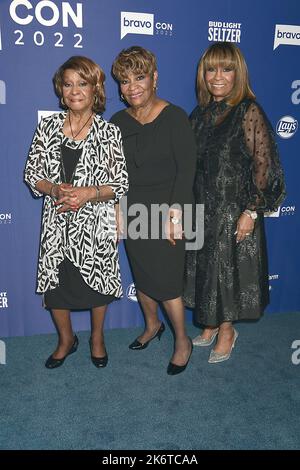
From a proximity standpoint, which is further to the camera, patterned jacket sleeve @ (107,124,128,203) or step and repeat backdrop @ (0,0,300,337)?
step and repeat backdrop @ (0,0,300,337)

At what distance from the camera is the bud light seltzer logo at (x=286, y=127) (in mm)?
3121

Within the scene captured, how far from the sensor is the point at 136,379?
2.64 metres

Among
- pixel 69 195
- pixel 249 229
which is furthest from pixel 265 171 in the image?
pixel 69 195

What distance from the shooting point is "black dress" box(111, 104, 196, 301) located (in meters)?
2.31

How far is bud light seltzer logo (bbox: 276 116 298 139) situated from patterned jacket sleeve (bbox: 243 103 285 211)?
0.87 m

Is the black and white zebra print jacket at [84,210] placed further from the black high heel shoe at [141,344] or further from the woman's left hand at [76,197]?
the black high heel shoe at [141,344]

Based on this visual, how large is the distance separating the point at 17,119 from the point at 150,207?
1034 millimetres

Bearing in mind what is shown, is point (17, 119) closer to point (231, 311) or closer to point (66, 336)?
point (66, 336)

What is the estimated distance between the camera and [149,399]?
246 cm

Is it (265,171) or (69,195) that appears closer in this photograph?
(69,195)

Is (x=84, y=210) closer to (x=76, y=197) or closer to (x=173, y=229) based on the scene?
(x=76, y=197)

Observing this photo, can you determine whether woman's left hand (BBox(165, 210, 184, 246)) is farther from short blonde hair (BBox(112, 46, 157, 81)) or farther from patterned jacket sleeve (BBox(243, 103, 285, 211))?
short blonde hair (BBox(112, 46, 157, 81))

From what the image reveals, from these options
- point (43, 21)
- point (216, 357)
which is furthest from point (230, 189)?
point (43, 21)

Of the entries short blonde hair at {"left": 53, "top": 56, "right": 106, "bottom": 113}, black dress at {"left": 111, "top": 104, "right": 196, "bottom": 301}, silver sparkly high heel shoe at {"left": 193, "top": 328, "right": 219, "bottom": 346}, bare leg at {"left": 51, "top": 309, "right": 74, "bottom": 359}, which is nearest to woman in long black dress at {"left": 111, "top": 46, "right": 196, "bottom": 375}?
black dress at {"left": 111, "top": 104, "right": 196, "bottom": 301}
